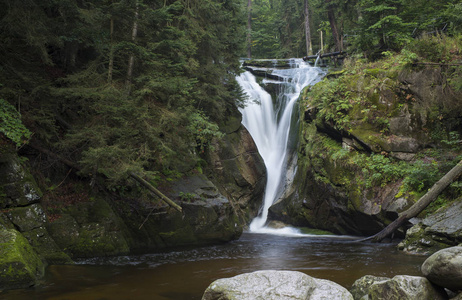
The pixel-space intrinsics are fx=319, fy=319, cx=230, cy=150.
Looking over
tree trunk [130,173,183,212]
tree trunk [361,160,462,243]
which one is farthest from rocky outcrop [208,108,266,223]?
tree trunk [361,160,462,243]

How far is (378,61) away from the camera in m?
13.8

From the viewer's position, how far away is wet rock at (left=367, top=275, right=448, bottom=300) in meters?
4.29

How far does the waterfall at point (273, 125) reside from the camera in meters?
15.6

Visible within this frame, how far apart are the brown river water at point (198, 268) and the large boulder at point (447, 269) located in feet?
5.47

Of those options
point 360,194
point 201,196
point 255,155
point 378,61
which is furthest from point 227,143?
point 378,61

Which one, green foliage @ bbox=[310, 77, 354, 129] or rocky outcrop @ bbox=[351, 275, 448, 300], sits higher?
green foliage @ bbox=[310, 77, 354, 129]

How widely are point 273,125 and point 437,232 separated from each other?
36.5ft

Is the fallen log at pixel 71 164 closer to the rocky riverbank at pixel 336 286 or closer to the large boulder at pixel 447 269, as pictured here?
the rocky riverbank at pixel 336 286

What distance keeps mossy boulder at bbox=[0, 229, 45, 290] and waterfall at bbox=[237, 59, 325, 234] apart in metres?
9.65

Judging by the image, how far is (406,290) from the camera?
431cm

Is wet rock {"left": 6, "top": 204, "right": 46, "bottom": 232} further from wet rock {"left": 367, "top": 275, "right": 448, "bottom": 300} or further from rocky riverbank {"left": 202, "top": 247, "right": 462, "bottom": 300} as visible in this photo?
wet rock {"left": 367, "top": 275, "right": 448, "bottom": 300}

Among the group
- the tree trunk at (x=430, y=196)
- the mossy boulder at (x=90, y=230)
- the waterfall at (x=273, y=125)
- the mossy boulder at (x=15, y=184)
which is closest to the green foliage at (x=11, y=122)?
the mossy boulder at (x=15, y=184)

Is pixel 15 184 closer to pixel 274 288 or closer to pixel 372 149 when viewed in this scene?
pixel 274 288

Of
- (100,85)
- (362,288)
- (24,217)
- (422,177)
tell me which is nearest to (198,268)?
(362,288)
